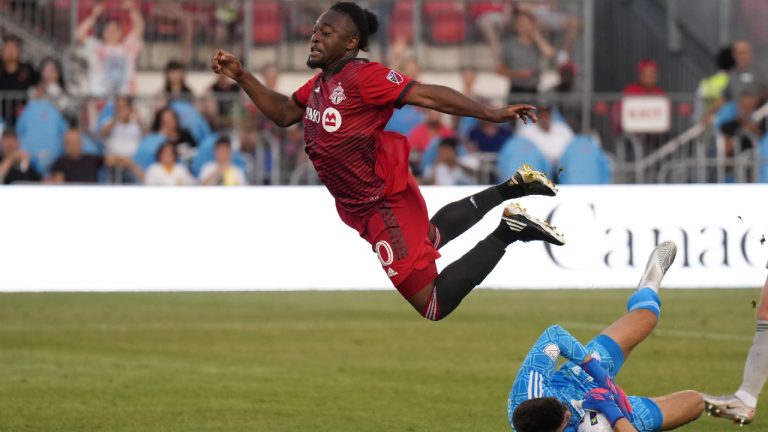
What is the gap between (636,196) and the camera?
1920 cm

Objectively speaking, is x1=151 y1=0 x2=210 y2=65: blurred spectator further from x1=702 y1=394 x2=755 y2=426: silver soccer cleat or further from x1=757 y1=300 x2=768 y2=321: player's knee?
x1=702 y1=394 x2=755 y2=426: silver soccer cleat

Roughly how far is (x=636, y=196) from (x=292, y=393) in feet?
27.7

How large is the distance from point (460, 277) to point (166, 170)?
11.4 m

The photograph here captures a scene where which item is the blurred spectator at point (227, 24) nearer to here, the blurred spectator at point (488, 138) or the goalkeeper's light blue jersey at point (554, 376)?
the blurred spectator at point (488, 138)

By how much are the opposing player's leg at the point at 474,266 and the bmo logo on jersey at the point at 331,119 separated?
1191 mm

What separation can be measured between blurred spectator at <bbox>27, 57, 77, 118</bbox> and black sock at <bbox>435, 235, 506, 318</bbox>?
12.9 meters

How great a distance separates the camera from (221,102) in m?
22.3

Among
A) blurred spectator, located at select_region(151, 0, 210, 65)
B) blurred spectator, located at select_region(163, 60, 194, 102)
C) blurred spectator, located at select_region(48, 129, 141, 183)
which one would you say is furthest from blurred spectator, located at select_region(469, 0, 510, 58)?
blurred spectator, located at select_region(48, 129, 141, 183)

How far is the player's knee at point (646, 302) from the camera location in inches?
364

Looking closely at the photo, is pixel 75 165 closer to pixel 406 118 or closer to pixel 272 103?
pixel 406 118

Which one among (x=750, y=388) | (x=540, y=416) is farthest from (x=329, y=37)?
(x=750, y=388)

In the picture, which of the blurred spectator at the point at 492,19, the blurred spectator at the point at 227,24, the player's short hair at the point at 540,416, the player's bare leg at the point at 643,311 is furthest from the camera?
the blurred spectator at the point at 227,24

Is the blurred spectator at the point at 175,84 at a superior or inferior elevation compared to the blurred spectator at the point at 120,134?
superior

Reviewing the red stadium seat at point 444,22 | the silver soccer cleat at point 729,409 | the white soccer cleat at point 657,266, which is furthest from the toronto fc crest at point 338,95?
the red stadium seat at point 444,22
